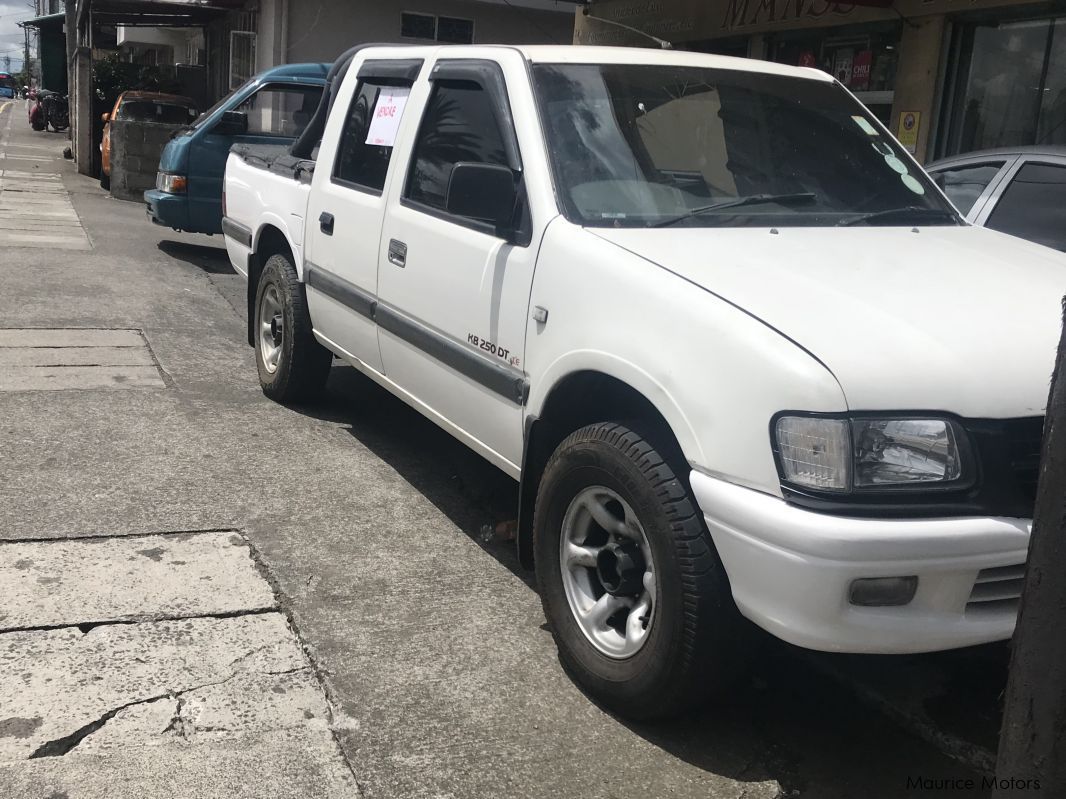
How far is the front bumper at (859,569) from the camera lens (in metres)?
2.67

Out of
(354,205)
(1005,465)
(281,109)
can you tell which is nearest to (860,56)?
(281,109)

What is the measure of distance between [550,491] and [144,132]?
14081mm

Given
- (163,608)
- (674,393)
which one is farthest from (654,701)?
(163,608)

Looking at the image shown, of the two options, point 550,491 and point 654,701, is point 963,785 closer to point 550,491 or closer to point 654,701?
point 654,701

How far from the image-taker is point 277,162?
6406 millimetres

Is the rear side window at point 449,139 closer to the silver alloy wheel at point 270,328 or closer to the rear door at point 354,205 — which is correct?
the rear door at point 354,205

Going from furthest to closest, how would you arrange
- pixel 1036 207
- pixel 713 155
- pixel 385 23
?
pixel 385 23 < pixel 1036 207 < pixel 713 155

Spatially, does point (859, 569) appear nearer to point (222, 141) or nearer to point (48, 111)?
point (222, 141)

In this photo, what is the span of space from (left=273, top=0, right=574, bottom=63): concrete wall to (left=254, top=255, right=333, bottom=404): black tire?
13.3 meters

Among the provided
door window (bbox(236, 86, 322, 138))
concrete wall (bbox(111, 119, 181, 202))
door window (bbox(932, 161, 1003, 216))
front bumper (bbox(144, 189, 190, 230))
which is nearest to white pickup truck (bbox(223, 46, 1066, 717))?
door window (bbox(932, 161, 1003, 216))

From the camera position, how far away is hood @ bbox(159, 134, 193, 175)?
11.7 meters

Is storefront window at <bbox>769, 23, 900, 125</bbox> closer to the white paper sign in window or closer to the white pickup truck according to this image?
the white pickup truck

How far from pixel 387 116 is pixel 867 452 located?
313 cm

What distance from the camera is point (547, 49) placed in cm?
434
